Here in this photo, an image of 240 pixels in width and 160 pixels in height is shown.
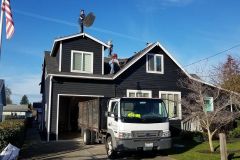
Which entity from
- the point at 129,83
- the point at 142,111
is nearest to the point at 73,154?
the point at 142,111

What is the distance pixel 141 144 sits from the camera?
39.1 ft

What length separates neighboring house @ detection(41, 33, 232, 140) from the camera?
64.8 feet

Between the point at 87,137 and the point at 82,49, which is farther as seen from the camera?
the point at 82,49

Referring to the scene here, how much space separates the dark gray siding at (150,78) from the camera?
21.8 metres

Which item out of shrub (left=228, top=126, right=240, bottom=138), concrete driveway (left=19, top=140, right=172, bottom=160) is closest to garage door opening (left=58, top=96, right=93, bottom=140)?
concrete driveway (left=19, top=140, right=172, bottom=160)

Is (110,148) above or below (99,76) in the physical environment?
below

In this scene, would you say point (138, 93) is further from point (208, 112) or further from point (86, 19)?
point (208, 112)

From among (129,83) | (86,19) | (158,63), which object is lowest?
(129,83)

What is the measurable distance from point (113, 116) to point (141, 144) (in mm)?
1672

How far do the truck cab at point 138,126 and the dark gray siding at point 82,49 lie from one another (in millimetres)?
8742

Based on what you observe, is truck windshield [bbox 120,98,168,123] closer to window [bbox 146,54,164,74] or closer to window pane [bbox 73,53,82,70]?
window pane [bbox 73,53,82,70]

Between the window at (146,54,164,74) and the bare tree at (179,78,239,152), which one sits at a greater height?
the window at (146,54,164,74)

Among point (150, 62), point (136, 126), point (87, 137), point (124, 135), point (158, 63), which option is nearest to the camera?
point (124, 135)

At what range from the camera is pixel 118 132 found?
11867 mm
